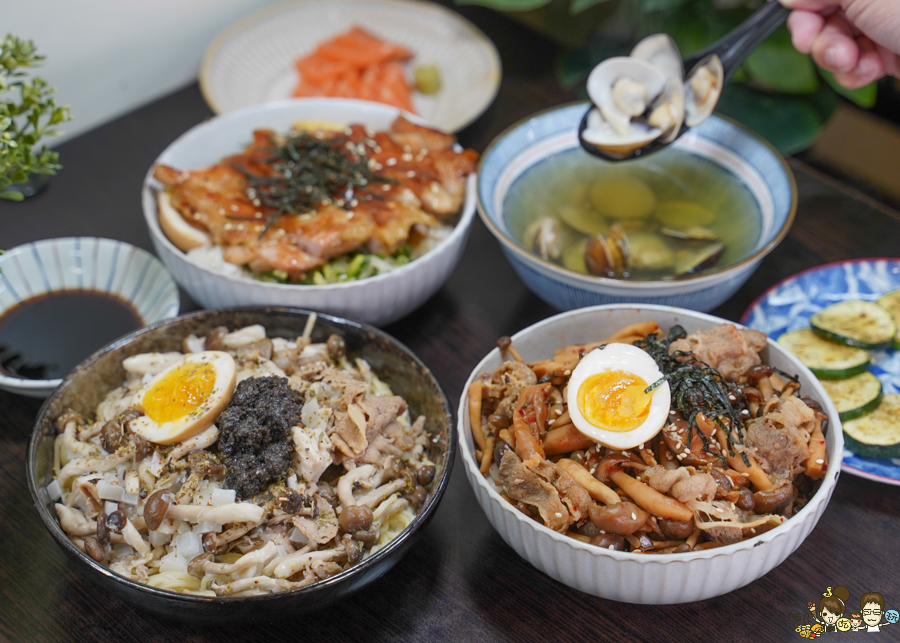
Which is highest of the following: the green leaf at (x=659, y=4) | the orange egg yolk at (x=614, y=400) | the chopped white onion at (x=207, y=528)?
the green leaf at (x=659, y=4)

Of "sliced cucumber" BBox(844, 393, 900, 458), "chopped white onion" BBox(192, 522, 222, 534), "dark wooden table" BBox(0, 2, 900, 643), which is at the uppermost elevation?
"chopped white onion" BBox(192, 522, 222, 534)

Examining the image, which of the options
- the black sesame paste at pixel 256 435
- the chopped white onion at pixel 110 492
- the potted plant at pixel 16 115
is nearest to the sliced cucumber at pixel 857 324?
the black sesame paste at pixel 256 435

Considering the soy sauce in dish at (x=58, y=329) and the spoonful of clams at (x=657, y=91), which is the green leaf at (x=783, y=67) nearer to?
the spoonful of clams at (x=657, y=91)

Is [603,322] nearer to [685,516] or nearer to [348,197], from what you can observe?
[685,516]

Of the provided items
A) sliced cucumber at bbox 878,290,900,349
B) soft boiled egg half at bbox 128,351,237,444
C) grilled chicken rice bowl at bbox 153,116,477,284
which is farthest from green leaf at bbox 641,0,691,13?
soft boiled egg half at bbox 128,351,237,444

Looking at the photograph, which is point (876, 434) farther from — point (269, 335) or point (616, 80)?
point (269, 335)

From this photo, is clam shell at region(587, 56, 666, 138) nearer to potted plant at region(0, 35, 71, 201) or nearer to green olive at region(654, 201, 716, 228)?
green olive at region(654, 201, 716, 228)

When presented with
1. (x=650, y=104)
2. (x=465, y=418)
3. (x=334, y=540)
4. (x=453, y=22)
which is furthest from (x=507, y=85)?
(x=334, y=540)
